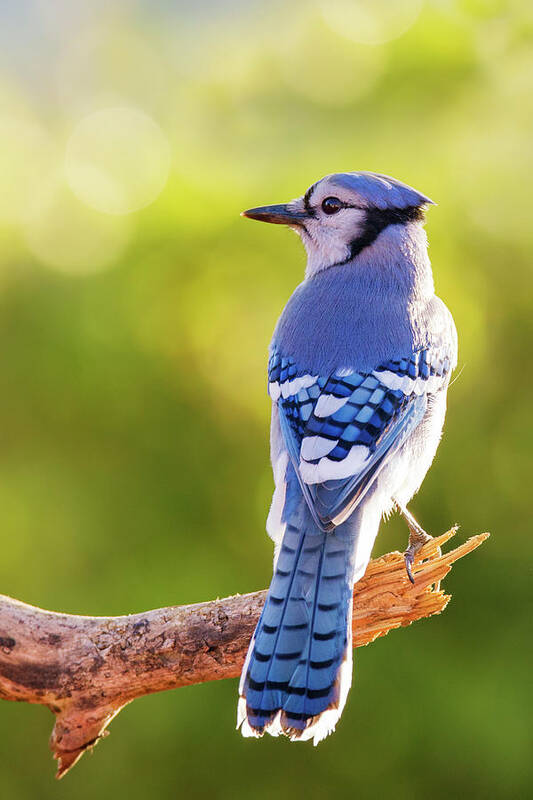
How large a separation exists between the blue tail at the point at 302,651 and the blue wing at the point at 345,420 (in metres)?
0.09

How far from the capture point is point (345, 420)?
1.89 metres

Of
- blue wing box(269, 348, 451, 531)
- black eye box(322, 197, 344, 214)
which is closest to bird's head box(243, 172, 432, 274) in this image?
black eye box(322, 197, 344, 214)

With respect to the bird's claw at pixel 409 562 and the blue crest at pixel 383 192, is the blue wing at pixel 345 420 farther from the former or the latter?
the blue crest at pixel 383 192

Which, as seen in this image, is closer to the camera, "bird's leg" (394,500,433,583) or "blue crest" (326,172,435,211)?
"bird's leg" (394,500,433,583)

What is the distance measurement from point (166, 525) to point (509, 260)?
57.9 inches

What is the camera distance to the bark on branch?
1943 millimetres

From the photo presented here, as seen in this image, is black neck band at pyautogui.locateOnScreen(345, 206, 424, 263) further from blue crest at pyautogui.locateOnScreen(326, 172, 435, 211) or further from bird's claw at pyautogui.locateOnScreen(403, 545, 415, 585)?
bird's claw at pyautogui.locateOnScreen(403, 545, 415, 585)

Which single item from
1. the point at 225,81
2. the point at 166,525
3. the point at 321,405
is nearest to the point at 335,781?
the point at 166,525

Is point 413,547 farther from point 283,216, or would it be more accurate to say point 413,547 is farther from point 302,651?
point 283,216

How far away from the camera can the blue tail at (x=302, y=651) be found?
1602mm

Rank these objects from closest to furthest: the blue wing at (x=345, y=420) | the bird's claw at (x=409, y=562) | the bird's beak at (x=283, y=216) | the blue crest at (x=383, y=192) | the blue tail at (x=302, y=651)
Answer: the blue tail at (x=302, y=651)
the blue wing at (x=345, y=420)
the bird's claw at (x=409, y=562)
the blue crest at (x=383, y=192)
the bird's beak at (x=283, y=216)

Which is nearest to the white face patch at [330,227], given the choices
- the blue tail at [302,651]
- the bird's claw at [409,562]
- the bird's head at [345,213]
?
the bird's head at [345,213]

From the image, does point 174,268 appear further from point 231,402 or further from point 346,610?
point 346,610

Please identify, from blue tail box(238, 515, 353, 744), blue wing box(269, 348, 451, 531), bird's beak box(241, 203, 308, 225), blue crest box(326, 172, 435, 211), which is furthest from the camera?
bird's beak box(241, 203, 308, 225)
